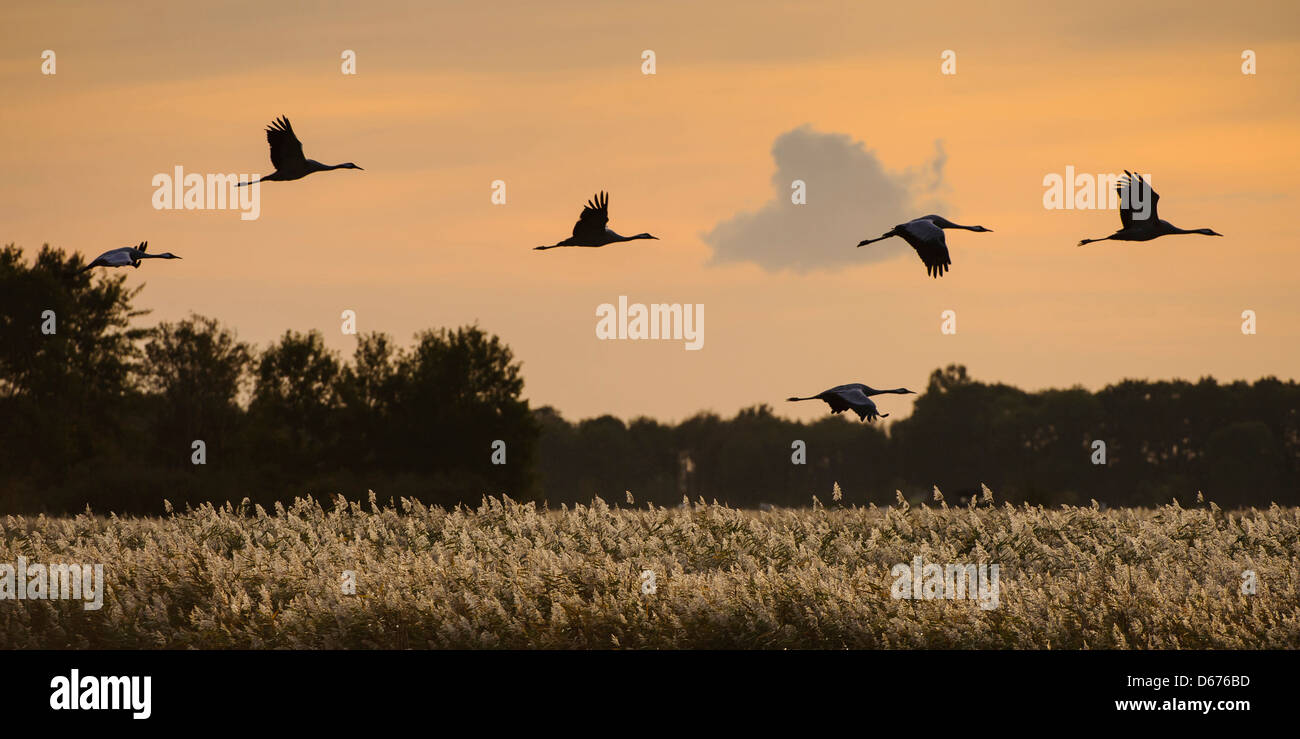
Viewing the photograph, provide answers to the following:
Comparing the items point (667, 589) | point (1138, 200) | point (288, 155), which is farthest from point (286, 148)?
point (1138, 200)

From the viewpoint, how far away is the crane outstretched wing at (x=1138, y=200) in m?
15.2

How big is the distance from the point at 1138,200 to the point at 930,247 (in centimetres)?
366

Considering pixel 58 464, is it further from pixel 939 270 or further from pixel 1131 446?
pixel 1131 446

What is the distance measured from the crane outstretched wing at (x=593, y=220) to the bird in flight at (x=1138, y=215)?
18.6 feet

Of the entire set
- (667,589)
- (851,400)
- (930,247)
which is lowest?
(667,589)

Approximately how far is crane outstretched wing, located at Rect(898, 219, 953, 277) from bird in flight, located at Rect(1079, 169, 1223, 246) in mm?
3065

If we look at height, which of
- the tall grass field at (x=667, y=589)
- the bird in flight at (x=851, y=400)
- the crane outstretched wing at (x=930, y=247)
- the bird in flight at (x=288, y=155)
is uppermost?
the bird in flight at (x=288, y=155)

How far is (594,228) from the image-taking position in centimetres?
1675

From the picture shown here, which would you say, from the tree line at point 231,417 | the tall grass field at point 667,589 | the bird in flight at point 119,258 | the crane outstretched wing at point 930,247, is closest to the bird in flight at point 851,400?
the crane outstretched wing at point 930,247

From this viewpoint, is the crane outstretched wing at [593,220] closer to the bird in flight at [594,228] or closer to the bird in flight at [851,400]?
the bird in flight at [594,228]

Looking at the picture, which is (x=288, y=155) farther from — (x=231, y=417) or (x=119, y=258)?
(x=231, y=417)

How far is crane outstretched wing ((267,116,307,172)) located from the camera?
17375mm
